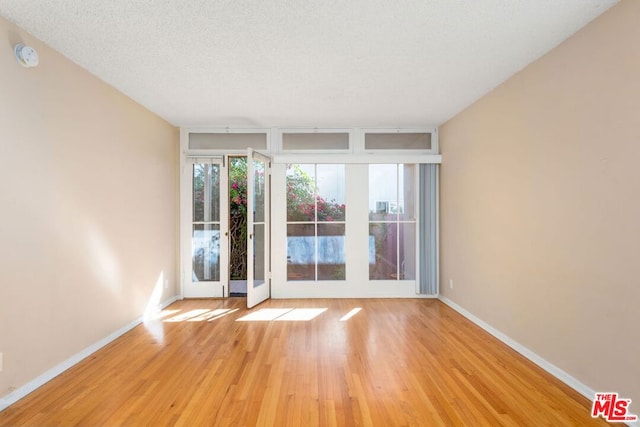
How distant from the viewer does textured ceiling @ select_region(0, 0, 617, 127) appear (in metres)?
1.99

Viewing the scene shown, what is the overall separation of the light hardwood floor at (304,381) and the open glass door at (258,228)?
0.80 m

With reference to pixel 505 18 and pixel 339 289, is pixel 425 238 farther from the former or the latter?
pixel 505 18

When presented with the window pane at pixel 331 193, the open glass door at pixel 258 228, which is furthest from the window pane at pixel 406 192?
the open glass door at pixel 258 228

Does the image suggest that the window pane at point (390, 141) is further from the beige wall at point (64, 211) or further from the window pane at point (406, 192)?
the beige wall at point (64, 211)

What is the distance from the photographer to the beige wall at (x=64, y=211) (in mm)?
2104

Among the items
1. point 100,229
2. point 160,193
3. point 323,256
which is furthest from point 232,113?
point 323,256

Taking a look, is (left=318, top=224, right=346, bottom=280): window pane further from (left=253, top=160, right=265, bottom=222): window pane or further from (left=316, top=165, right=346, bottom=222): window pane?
(left=253, top=160, right=265, bottom=222): window pane

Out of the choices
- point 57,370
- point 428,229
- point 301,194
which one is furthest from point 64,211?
point 428,229

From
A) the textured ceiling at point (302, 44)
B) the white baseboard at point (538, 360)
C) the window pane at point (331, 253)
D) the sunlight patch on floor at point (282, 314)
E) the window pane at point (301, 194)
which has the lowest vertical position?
the sunlight patch on floor at point (282, 314)

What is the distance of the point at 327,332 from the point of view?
331 cm

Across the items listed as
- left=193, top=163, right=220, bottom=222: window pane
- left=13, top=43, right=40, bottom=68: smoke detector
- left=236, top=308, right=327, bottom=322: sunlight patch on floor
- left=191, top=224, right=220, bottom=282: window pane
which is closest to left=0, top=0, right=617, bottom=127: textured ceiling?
left=13, top=43, right=40, bottom=68: smoke detector

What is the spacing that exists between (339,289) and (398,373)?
7.36 ft

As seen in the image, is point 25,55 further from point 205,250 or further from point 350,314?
point 350,314
